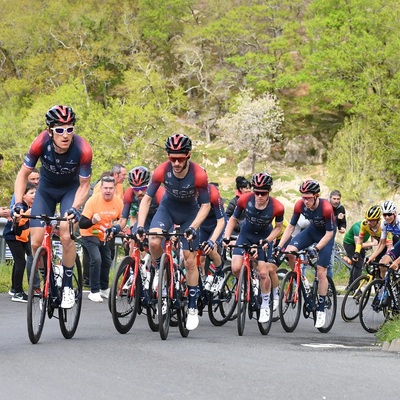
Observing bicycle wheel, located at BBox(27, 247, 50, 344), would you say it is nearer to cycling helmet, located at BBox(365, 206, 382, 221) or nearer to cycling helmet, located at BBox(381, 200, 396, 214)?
cycling helmet, located at BBox(381, 200, 396, 214)

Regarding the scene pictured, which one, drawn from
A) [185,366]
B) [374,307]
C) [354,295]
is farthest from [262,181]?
[185,366]

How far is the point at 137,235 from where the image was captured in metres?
12.5

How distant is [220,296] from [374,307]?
2654 millimetres

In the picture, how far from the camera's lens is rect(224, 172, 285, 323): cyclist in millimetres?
15148

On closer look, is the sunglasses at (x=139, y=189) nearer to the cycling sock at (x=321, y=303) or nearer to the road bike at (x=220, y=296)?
the road bike at (x=220, y=296)

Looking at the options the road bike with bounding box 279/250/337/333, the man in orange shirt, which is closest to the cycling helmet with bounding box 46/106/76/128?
the road bike with bounding box 279/250/337/333

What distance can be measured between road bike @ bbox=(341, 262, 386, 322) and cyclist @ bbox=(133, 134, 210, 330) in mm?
4797

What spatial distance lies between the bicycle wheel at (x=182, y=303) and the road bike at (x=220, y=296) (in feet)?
5.06

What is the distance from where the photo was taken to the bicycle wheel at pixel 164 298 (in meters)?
12.2

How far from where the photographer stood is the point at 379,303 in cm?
1656

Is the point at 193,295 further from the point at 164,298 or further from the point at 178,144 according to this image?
the point at 178,144

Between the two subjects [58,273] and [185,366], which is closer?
[185,366]

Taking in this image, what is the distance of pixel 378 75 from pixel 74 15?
43.9 m

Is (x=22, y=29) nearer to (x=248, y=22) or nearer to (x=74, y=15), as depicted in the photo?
(x=74, y=15)
